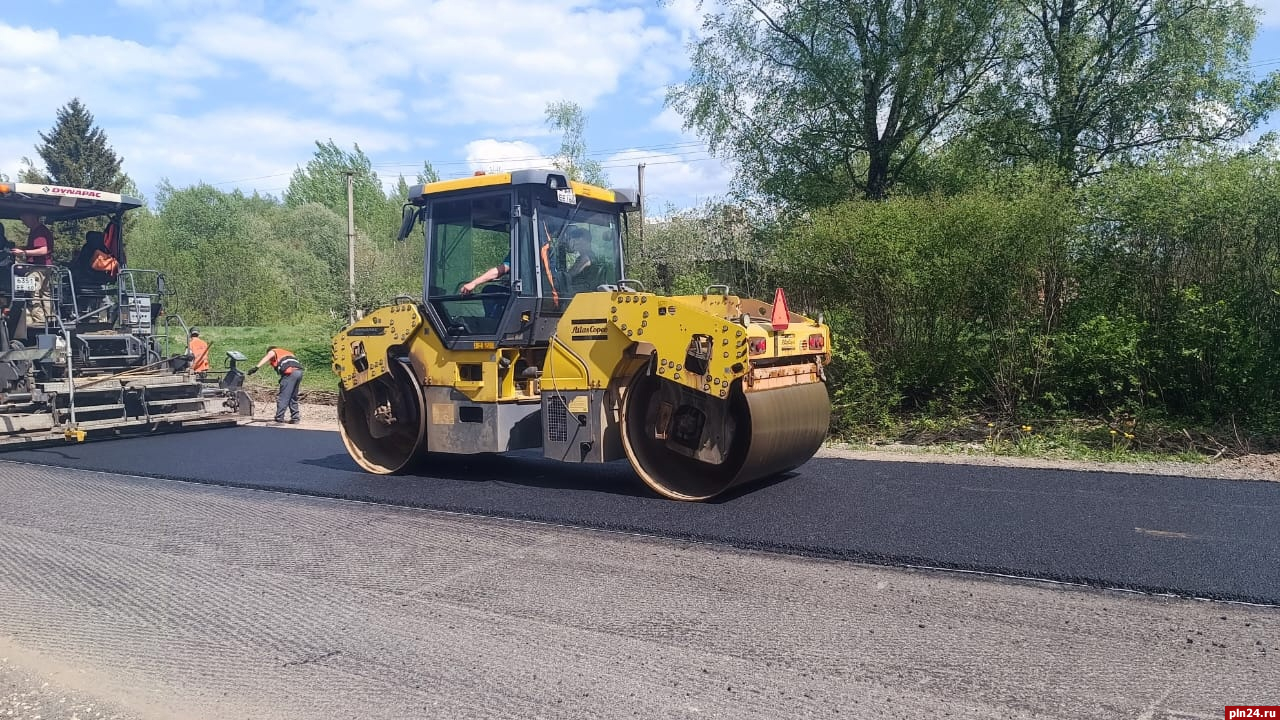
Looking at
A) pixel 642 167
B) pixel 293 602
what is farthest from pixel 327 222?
pixel 293 602

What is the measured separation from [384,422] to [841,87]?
9.62 m

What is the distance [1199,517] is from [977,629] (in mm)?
2334

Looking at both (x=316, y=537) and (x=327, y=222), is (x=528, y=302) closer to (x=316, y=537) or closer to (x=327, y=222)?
(x=316, y=537)

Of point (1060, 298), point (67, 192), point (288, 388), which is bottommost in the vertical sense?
point (288, 388)

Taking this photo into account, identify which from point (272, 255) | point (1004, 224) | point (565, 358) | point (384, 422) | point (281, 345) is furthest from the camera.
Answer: point (272, 255)

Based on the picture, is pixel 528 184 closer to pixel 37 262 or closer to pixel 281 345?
pixel 37 262

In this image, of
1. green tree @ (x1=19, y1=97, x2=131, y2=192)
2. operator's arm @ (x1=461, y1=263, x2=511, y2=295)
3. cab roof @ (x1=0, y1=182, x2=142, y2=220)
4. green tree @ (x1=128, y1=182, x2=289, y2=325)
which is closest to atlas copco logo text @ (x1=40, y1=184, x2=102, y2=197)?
cab roof @ (x1=0, y1=182, x2=142, y2=220)

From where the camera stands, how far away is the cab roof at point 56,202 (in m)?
9.55

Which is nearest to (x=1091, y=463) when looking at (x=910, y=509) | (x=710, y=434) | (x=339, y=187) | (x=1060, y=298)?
(x=1060, y=298)

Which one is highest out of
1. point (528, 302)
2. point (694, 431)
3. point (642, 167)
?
point (642, 167)

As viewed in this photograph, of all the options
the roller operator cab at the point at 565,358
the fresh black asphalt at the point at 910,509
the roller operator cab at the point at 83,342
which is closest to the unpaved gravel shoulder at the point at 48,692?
the fresh black asphalt at the point at 910,509

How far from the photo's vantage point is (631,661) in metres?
3.37

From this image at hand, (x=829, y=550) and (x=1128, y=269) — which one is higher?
(x=1128, y=269)

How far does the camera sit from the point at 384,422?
7434mm
